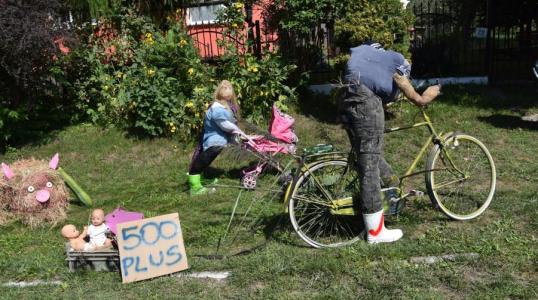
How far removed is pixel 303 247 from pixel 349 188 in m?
0.58

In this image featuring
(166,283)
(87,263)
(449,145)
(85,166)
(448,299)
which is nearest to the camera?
(448,299)

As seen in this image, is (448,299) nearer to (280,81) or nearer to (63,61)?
(280,81)

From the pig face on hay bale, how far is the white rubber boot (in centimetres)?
311

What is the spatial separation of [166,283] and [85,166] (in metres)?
3.98

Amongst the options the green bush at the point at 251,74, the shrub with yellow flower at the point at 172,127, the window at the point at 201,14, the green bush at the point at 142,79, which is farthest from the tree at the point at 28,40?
the window at the point at 201,14

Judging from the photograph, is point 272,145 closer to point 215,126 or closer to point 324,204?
point 215,126


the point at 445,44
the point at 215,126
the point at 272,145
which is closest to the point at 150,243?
the point at 215,126

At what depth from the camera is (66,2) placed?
8.31 metres

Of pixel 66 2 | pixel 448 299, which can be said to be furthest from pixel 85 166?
pixel 448 299

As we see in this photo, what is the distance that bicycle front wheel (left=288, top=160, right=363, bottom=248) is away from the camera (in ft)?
14.3

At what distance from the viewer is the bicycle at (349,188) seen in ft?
14.4

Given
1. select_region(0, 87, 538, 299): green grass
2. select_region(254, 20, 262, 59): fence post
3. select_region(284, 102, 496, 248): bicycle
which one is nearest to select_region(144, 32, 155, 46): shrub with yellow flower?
select_region(254, 20, 262, 59): fence post

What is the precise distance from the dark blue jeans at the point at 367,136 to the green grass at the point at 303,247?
398mm

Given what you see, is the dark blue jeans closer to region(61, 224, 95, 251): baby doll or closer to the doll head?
region(61, 224, 95, 251): baby doll
